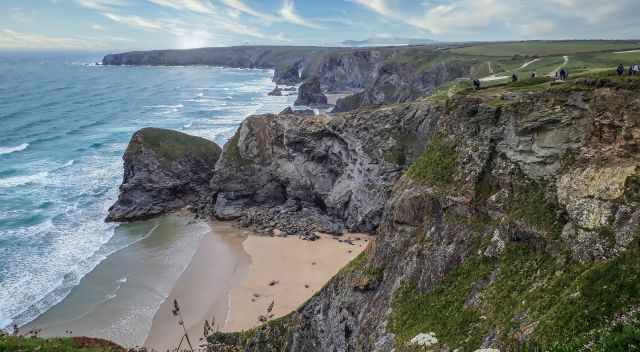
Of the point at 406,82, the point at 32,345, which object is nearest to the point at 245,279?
the point at 32,345

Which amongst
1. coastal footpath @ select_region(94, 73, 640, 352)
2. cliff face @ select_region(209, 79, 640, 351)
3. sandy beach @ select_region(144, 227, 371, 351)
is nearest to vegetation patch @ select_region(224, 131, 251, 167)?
sandy beach @ select_region(144, 227, 371, 351)

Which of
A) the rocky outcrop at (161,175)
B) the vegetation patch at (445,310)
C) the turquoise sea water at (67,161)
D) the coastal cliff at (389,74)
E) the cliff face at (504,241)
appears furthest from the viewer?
the coastal cliff at (389,74)

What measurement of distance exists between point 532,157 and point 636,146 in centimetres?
380

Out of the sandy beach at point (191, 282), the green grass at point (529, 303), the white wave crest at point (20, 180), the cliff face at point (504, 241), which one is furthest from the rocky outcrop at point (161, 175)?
the green grass at point (529, 303)

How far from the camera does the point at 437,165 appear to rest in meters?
21.2

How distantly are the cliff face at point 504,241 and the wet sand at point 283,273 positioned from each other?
13477 millimetres

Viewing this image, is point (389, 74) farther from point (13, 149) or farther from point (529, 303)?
point (529, 303)

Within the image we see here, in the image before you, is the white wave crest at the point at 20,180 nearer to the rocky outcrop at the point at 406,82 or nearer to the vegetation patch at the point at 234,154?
the vegetation patch at the point at 234,154

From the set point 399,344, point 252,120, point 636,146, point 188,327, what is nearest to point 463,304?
point 399,344

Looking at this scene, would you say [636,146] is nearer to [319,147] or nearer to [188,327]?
[188,327]

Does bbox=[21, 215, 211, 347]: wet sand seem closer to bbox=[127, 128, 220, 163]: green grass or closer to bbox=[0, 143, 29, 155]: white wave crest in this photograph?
bbox=[127, 128, 220, 163]: green grass

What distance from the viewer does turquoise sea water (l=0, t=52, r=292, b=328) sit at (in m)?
39.6

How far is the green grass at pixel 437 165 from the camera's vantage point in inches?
808

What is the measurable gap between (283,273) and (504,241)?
1031 inches
